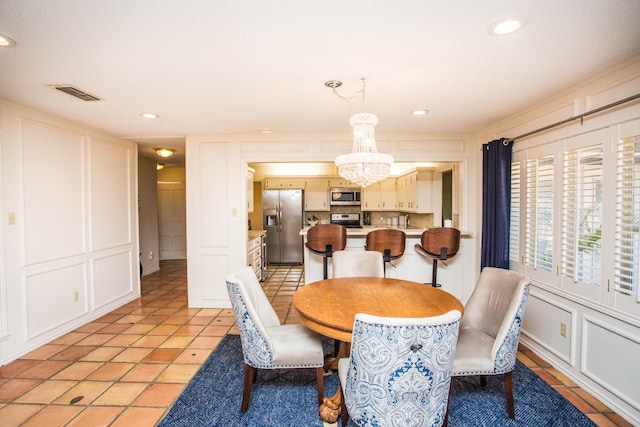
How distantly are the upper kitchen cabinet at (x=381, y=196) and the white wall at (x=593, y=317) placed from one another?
3.95m

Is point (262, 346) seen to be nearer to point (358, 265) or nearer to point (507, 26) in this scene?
point (358, 265)

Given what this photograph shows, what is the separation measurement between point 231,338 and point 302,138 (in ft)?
8.08

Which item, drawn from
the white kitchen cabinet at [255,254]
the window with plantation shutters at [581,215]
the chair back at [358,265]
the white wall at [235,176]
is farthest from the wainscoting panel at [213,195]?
the window with plantation shutters at [581,215]

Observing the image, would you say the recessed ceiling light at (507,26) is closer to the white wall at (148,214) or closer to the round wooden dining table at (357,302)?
the round wooden dining table at (357,302)

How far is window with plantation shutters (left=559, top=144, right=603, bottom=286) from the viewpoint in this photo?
2.20 metres

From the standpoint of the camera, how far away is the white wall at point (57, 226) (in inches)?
107

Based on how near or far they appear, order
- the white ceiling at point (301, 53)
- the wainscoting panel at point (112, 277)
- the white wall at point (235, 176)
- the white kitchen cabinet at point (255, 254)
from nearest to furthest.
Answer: the white ceiling at point (301, 53), the wainscoting panel at point (112, 277), the white wall at point (235, 176), the white kitchen cabinet at point (255, 254)

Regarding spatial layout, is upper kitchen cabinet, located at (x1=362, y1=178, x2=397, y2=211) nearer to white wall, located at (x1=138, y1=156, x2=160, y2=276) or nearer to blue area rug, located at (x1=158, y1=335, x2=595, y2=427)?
white wall, located at (x1=138, y1=156, x2=160, y2=276)

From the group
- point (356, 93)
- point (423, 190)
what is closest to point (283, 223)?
point (423, 190)

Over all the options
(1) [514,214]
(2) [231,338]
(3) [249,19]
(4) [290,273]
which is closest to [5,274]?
(2) [231,338]

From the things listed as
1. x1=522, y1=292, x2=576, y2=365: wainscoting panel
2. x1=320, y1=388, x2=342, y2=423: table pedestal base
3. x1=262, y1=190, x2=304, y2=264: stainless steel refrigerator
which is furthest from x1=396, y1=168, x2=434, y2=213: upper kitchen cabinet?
x1=320, y1=388, x2=342, y2=423: table pedestal base

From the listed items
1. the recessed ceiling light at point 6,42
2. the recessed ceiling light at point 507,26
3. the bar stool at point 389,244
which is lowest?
the bar stool at point 389,244

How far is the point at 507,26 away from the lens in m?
1.57

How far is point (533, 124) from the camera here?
9.34 ft
